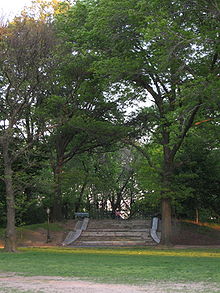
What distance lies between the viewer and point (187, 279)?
990 cm

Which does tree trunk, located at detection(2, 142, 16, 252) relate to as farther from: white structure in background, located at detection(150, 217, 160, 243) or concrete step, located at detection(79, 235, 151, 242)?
white structure in background, located at detection(150, 217, 160, 243)

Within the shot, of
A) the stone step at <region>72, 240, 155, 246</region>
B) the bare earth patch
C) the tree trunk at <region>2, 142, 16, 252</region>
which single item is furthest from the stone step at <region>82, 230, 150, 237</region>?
the bare earth patch

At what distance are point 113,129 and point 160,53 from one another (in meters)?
8.60

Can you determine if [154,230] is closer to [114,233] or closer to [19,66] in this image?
[114,233]

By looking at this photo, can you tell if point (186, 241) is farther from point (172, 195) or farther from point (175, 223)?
point (172, 195)

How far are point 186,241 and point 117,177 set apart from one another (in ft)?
55.1

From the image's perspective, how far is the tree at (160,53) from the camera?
1850 centimetres

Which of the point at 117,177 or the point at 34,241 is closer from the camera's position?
the point at 34,241

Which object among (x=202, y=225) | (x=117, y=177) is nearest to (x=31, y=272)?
(x=202, y=225)

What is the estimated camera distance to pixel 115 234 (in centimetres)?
3416

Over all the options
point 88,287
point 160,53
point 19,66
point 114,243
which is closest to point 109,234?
point 114,243

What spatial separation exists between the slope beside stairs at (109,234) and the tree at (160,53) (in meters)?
5.42

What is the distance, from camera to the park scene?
13344mm

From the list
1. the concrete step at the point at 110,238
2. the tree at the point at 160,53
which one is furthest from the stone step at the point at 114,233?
the tree at the point at 160,53
